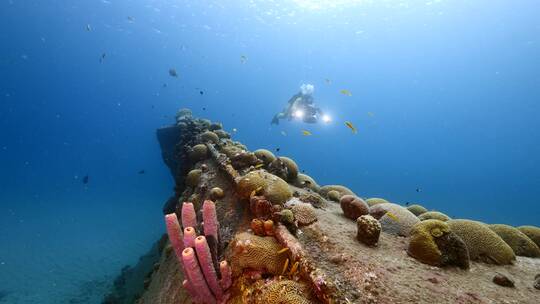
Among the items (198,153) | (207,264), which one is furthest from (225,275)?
(198,153)

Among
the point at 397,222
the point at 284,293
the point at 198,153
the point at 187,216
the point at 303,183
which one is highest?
the point at 303,183

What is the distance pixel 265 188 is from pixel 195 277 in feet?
8.89

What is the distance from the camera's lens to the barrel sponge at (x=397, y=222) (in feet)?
19.3

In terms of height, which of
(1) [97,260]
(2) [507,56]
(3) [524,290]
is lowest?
(1) [97,260]

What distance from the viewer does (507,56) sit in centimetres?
8338

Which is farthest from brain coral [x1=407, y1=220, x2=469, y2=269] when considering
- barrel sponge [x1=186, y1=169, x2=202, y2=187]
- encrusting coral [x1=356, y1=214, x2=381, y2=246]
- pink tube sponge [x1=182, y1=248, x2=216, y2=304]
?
barrel sponge [x1=186, y1=169, x2=202, y2=187]

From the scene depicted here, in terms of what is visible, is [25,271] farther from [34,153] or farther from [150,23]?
[34,153]

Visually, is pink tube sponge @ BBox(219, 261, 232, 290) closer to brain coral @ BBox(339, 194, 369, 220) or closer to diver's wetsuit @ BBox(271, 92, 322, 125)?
brain coral @ BBox(339, 194, 369, 220)

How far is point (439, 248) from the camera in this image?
4633 mm

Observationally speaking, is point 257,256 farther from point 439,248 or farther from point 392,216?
point 392,216

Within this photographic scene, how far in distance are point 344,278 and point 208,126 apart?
49.2ft

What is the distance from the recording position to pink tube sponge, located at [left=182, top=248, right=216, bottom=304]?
3.52 metres

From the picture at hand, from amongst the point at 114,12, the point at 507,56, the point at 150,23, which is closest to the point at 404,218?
the point at 114,12

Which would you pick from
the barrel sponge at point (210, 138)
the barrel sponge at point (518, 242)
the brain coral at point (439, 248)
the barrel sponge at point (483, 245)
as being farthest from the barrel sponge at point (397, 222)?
the barrel sponge at point (210, 138)
